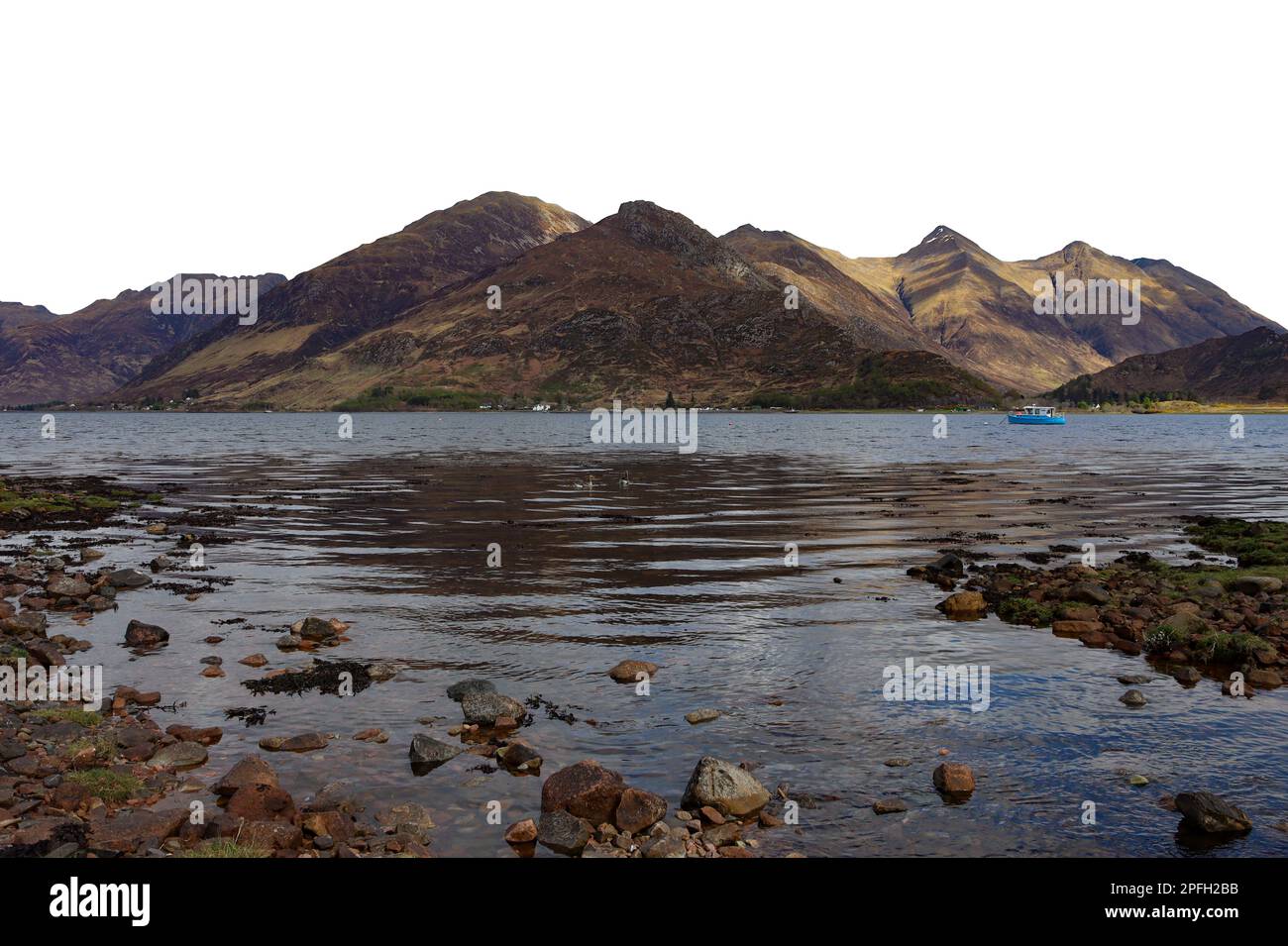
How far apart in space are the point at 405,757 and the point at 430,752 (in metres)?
0.57

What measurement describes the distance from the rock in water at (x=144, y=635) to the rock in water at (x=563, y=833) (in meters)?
16.6

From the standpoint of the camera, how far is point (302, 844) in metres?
13.6

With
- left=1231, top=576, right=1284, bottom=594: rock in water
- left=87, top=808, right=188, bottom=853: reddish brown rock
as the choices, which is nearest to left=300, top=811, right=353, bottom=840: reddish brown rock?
left=87, top=808, right=188, bottom=853: reddish brown rock

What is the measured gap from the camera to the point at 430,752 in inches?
681

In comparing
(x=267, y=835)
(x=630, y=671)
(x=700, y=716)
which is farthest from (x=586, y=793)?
(x=630, y=671)

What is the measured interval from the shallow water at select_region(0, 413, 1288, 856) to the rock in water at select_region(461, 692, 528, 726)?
444 mm

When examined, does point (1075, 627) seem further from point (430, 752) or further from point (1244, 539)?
point (1244, 539)

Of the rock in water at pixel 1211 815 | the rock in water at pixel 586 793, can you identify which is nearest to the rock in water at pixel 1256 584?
the rock in water at pixel 1211 815

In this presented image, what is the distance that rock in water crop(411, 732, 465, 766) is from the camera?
17.2 meters

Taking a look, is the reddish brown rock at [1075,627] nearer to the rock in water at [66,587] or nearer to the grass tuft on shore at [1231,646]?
the grass tuft on shore at [1231,646]
